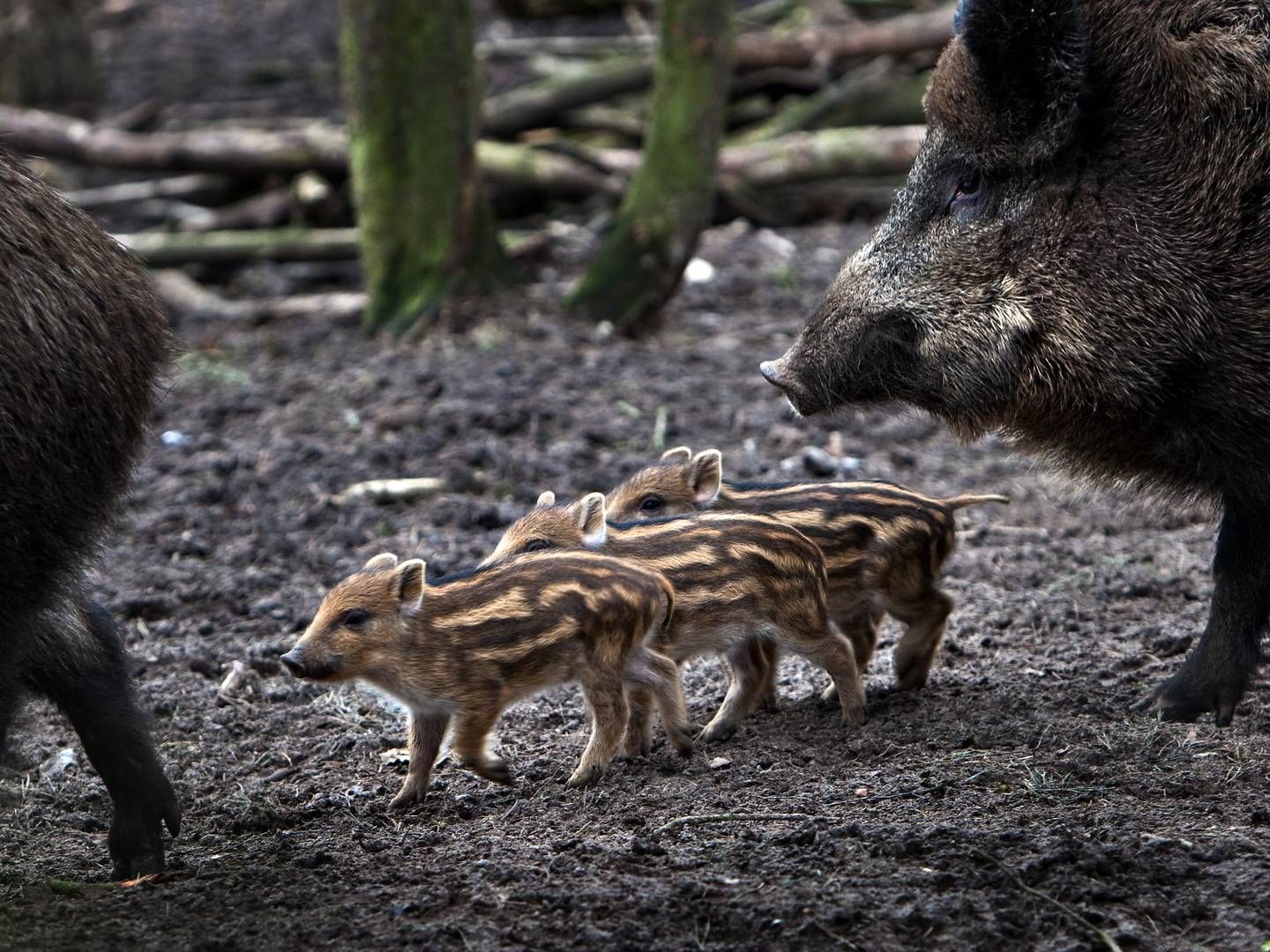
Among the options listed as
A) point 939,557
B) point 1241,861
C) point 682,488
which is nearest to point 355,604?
point 682,488

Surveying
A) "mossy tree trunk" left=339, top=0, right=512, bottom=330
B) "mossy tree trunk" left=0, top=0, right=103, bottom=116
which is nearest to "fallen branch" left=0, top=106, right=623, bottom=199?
"mossy tree trunk" left=339, top=0, right=512, bottom=330

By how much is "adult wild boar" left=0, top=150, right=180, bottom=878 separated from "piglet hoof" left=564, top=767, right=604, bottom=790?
1.00 metres

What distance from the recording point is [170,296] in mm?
10805

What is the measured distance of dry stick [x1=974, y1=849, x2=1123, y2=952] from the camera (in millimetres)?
3004

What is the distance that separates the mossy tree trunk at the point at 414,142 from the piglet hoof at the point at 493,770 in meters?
5.19

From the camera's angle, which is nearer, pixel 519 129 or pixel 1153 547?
pixel 1153 547

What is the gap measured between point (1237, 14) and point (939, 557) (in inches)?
68.8

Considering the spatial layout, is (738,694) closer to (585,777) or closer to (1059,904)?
(585,777)

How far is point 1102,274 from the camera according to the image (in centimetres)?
432

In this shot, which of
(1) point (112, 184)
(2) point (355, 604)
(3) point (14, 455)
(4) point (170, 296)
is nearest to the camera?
(3) point (14, 455)

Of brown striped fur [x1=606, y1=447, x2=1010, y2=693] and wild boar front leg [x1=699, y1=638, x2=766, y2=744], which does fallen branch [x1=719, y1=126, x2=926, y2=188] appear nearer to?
brown striped fur [x1=606, y1=447, x2=1010, y2=693]

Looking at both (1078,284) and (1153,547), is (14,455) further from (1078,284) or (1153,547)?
(1153,547)

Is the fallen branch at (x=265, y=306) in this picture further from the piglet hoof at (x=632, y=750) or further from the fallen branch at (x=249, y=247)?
the piglet hoof at (x=632, y=750)

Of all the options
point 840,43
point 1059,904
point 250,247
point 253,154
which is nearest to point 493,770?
point 1059,904
